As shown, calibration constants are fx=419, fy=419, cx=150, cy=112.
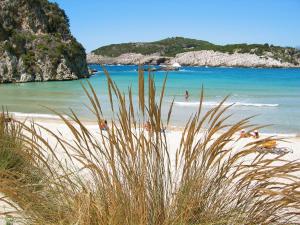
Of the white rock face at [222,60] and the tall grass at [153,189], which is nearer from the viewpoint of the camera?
the tall grass at [153,189]

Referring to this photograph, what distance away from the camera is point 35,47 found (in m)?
60.1

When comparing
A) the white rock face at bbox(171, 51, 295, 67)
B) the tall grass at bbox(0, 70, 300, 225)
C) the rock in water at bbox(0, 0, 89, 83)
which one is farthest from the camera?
the white rock face at bbox(171, 51, 295, 67)

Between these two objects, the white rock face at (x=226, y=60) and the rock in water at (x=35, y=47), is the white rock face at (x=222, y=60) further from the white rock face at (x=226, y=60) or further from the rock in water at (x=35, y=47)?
the rock in water at (x=35, y=47)

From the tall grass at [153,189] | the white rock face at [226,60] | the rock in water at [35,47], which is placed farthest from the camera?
the white rock face at [226,60]

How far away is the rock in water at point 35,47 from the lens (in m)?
55.2

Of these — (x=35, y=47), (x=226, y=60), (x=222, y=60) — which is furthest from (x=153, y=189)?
(x=222, y=60)

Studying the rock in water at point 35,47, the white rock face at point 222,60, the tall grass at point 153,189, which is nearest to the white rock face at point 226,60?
the white rock face at point 222,60

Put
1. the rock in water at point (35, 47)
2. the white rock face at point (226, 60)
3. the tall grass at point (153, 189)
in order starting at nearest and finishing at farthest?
the tall grass at point (153, 189), the rock in water at point (35, 47), the white rock face at point (226, 60)

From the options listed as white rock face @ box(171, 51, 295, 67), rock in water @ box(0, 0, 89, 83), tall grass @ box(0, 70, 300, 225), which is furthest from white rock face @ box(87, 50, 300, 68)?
tall grass @ box(0, 70, 300, 225)

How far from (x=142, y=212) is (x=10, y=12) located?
2605 inches

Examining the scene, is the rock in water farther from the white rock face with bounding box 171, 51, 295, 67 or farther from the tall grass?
the white rock face with bounding box 171, 51, 295, 67

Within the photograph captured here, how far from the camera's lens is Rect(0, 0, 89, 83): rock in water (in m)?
55.2

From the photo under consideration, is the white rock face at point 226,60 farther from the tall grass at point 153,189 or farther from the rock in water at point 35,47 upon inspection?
the tall grass at point 153,189

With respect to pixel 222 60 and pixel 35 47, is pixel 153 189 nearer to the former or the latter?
pixel 35 47
